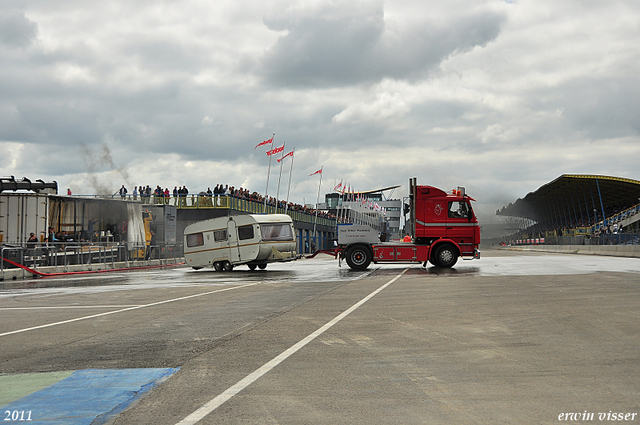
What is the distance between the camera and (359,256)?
2703cm

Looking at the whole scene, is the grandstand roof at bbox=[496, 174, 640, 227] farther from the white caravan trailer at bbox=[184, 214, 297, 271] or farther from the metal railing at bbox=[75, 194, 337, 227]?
the white caravan trailer at bbox=[184, 214, 297, 271]

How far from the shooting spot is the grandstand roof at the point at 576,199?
75744 mm

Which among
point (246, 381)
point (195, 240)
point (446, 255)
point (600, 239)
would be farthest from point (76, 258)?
point (600, 239)

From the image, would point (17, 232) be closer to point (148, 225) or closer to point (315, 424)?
point (148, 225)

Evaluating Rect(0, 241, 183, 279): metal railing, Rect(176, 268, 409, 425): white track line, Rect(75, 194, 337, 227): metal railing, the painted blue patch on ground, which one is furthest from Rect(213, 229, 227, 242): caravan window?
the painted blue patch on ground

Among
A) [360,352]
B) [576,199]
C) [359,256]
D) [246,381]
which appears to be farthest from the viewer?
[576,199]

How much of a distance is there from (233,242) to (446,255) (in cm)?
979

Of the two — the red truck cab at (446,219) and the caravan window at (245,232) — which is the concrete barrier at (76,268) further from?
the red truck cab at (446,219)

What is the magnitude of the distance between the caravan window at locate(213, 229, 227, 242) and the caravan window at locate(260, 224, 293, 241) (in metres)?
2.20

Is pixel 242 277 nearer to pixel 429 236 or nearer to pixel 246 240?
pixel 246 240

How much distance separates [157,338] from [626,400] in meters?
6.28

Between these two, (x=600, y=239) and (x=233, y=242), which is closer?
(x=233, y=242)

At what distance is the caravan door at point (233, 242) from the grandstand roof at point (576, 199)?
177 ft

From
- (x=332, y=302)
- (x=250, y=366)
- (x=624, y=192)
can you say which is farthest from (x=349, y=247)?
(x=624, y=192)
